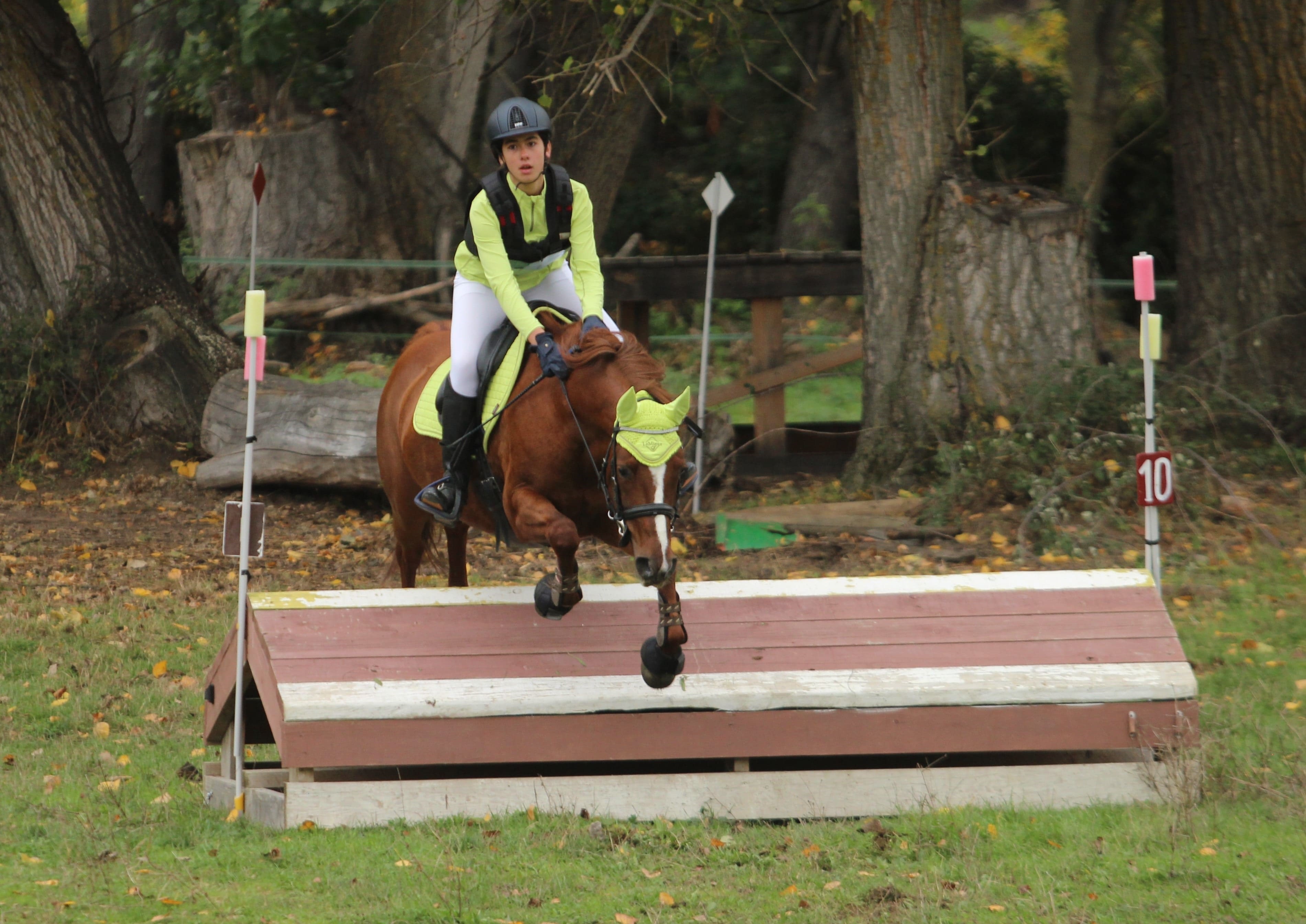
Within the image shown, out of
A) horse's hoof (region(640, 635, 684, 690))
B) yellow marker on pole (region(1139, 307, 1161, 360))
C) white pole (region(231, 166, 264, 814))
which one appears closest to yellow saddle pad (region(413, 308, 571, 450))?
white pole (region(231, 166, 264, 814))

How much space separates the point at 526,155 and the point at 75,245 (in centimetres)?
803

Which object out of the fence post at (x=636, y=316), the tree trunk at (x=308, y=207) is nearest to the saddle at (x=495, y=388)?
the fence post at (x=636, y=316)

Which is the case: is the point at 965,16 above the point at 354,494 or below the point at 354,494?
above

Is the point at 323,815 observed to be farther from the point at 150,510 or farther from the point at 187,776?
the point at 150,510

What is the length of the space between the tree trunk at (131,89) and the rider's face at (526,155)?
13.1 m

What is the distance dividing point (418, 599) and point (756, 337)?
22.5 ft

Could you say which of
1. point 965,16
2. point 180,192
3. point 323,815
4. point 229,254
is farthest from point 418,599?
point 965,16

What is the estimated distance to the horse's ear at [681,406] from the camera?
4207mm

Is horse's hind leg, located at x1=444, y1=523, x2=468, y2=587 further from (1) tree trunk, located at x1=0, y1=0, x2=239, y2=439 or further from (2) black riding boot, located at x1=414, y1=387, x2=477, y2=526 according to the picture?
(1) tree trunk, located at x1=0, y1=0, x2=239, y2=439

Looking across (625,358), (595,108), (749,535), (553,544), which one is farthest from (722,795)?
(595,108)

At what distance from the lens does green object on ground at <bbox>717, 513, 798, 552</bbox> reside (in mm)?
8922

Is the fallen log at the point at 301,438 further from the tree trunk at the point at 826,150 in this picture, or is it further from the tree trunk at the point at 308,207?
the tree trunk at the point at 826,150

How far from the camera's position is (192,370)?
1166 cm

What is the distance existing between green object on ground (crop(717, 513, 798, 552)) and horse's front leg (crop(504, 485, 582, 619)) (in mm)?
4226
